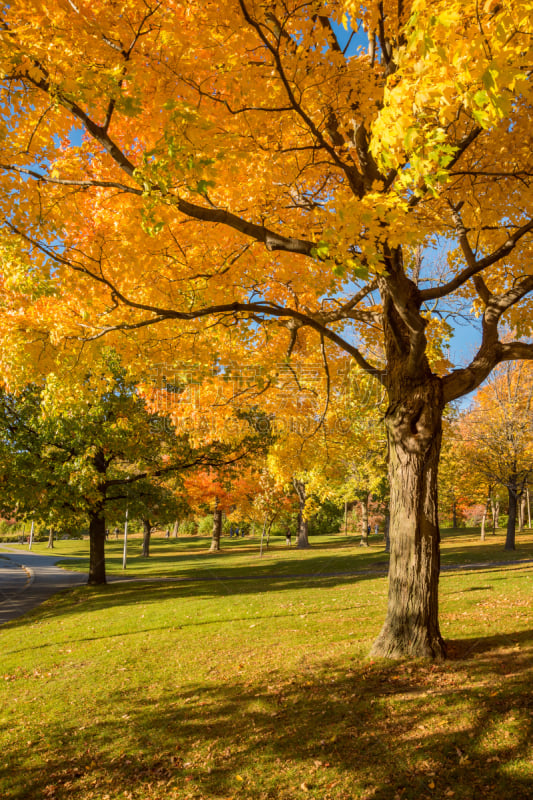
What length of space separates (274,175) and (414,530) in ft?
16.7

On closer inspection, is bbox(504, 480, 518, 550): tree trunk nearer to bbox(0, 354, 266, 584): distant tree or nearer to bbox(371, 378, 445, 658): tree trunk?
bbox(0, 354, 266, 584): distant tree

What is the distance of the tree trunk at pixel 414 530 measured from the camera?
586cm

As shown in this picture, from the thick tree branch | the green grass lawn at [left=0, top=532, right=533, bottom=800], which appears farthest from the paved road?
the thick tree branch

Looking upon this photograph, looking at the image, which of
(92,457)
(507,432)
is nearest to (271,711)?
(92,457)

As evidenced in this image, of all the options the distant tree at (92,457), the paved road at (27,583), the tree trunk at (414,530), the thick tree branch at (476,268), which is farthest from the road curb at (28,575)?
the thick tree branch at (476,268)

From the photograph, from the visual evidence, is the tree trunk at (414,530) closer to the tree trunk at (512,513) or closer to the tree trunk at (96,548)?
the tree trunk at (96,548)

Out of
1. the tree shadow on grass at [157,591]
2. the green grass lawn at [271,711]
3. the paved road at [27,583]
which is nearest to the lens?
the green grass lawn at [271,711]

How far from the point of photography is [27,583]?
2016cm

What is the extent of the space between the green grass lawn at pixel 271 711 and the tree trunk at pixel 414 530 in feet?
1.05

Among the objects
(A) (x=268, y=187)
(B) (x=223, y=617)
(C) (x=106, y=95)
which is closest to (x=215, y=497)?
(B) (x=223, y=617)

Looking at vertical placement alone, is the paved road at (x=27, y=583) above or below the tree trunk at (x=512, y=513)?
below

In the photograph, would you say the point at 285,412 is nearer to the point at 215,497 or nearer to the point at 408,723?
the point at 408,723

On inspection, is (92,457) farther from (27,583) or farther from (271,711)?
(271,711)

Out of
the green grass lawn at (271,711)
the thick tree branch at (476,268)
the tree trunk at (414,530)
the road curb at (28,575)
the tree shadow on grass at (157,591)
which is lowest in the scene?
the road curb at (28,575)
